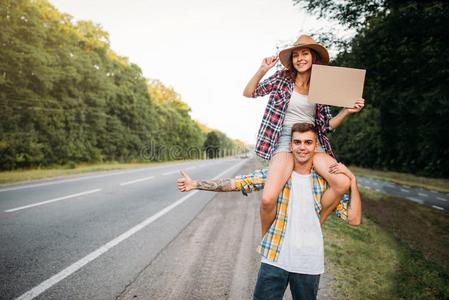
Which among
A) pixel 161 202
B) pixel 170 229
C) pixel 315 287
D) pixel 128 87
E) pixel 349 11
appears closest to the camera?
pixel 315 287

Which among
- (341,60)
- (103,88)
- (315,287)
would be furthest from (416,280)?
(103,88)

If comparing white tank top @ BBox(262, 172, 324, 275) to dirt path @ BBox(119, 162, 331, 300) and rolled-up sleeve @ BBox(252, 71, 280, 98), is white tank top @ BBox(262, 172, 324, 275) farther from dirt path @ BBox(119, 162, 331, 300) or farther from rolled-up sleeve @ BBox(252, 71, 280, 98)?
dirt path @ BBox(119, 162, 331, 300)

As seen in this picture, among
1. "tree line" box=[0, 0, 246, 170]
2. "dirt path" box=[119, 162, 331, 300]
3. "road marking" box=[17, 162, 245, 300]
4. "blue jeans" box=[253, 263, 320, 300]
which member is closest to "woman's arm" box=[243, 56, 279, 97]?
"blue jeans" box=[253, 263, 320, 300]

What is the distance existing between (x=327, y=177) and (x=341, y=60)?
34.5ft

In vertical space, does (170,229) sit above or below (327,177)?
below

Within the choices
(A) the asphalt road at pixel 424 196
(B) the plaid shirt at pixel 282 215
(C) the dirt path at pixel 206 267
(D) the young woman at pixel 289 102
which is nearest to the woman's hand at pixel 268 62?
(D) the young woman at pixel 289 102

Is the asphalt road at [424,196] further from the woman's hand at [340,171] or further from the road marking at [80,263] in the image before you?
the woman's hand at [340,171]

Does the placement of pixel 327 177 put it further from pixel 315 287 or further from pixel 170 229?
pixel 170 229

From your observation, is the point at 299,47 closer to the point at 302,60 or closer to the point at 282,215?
the point at 302,60

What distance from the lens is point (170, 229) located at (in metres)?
6.08

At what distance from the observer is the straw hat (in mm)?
2445

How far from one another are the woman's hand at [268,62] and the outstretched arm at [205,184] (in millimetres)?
1004

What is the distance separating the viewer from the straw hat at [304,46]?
96.3 inches

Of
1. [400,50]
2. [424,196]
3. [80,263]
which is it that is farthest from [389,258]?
[424,196]
